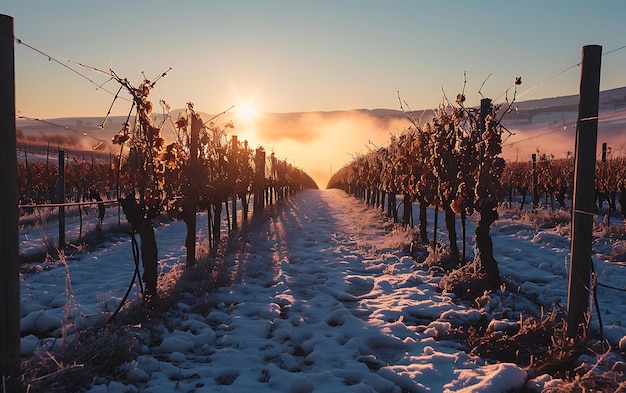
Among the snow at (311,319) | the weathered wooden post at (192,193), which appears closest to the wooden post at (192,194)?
the weathered wooden post at (192,193)

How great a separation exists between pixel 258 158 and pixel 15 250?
58.1 ft

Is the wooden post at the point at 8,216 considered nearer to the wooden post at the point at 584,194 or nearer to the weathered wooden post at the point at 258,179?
the wooden post at the point at 584,194

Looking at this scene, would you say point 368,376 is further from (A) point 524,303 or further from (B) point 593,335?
(A) point 524,303

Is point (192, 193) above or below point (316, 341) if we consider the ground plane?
above

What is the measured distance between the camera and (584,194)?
4.57m

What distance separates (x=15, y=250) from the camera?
131 inches

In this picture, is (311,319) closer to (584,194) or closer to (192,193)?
(584,194)

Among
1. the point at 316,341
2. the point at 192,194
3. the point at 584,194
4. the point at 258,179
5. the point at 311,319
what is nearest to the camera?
the point at 584,194

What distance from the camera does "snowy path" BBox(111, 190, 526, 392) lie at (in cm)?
382

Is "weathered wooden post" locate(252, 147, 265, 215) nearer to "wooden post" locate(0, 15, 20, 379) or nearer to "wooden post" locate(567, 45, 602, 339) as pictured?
"wooden post" locate(567, 45, 602, 339)

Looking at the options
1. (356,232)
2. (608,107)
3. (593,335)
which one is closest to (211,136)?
(356,232)

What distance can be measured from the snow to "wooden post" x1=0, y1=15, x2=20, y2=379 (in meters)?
0.56

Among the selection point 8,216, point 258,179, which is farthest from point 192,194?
point 258,179

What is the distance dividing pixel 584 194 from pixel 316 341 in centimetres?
314
